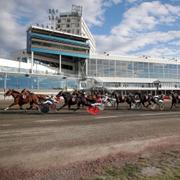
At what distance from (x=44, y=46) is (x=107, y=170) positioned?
77.4m

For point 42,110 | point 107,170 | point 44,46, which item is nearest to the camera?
point 107,170

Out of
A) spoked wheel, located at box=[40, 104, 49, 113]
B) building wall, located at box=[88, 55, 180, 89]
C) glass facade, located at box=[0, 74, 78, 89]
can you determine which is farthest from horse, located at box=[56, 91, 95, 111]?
building wall, located at box=[88, 55, 180, 89]

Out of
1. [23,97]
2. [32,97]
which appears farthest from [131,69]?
[23,97]

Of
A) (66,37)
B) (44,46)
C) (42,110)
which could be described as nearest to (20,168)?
(42,110)

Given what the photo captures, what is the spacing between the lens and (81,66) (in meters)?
89.1

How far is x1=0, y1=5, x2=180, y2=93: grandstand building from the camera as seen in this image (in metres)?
69.8

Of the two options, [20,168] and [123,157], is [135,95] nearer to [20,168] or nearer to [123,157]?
[123,157]

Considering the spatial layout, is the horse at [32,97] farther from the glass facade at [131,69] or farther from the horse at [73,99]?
the glass facade at [131,69]

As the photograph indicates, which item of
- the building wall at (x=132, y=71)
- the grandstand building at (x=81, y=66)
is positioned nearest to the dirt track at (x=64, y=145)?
the grandstand building at (x=81, y=66)

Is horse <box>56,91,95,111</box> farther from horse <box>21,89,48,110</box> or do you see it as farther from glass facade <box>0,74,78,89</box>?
glass facade <box>0,74,78,89</box>

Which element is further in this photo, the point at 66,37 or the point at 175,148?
the point at 66,37

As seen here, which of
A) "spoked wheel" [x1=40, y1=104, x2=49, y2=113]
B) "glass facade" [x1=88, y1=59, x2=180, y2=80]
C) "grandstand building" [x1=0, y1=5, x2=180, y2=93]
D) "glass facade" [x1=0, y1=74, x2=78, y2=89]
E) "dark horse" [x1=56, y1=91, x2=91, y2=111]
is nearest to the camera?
"dark horse" [x1=56, y1=91, x2=91, y2=111]

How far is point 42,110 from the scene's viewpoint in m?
17.1

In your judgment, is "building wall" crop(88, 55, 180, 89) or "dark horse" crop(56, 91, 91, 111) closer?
"dark horse" crop(56, 91, 91, 111)
